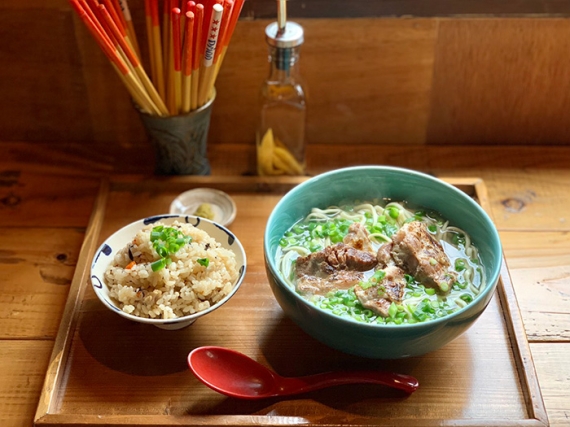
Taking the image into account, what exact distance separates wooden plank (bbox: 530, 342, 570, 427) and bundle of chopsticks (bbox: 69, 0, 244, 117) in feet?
2.96

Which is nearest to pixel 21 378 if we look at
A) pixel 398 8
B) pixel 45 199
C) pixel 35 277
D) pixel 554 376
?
pixel 35 277

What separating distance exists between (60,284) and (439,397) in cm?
83

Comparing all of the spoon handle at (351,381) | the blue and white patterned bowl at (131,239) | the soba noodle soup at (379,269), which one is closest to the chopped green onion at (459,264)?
the soba noodle soup at (379,269)

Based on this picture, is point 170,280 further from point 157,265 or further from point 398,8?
point 398,8

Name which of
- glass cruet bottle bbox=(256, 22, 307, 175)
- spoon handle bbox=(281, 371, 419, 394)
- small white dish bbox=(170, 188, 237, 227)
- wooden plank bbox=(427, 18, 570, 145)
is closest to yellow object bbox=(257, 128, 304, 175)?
glass cruet bottle bbox=(256, 22, 307, 175)

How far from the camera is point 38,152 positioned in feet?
6.03

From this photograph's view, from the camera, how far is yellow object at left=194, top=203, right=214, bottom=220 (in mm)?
1566

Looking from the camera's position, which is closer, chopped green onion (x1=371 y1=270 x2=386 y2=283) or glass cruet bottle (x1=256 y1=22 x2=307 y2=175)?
chopped green onion (x1=371 y1=270 x2=386 y2=283)

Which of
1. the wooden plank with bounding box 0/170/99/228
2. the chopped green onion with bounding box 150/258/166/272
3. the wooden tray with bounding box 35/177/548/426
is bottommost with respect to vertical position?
the wooden tray with bounding box 35/177/548/426

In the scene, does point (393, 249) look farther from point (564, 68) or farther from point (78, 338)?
point (564, 68)

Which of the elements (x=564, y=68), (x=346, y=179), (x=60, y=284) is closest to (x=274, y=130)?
(x=346, y=179)

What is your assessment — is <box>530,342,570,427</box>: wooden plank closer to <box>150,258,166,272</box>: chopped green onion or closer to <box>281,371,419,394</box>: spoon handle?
<box>281,371,419,394</box>: spoon handle

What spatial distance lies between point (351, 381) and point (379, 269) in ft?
0.79

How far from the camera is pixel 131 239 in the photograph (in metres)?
1.43
